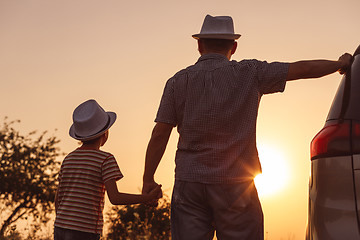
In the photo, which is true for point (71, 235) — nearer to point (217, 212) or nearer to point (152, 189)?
point (152, 189)

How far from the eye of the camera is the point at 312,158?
4.41 metres

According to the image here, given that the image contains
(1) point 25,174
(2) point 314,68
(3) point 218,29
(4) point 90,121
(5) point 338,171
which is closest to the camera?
(5) point 338,171

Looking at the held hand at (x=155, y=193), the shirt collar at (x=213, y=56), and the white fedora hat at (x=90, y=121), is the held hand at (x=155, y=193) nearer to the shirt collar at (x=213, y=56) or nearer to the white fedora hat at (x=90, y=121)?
the white fedora hat at (x=90, y=121)

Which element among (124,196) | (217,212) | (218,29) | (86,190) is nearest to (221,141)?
(217,212)

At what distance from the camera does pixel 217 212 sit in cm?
461

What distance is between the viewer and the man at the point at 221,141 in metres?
4.55

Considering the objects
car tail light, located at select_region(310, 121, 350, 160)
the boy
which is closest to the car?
car tail light, located at select_region(310, 121, 350, 160)

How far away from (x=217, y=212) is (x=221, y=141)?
0.49 meters

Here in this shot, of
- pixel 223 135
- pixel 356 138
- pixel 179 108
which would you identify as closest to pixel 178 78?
pixel 179 108

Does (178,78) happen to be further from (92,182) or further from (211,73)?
(92,182)

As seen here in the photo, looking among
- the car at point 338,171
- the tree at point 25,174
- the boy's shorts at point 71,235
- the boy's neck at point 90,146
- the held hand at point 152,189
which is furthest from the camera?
the tree at point 25,174

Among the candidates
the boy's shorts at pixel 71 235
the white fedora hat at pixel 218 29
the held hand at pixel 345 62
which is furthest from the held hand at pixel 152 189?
the held hand at pixel 345 62

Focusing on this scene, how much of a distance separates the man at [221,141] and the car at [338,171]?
0.41 meters

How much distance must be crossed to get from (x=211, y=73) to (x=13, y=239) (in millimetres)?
9144
